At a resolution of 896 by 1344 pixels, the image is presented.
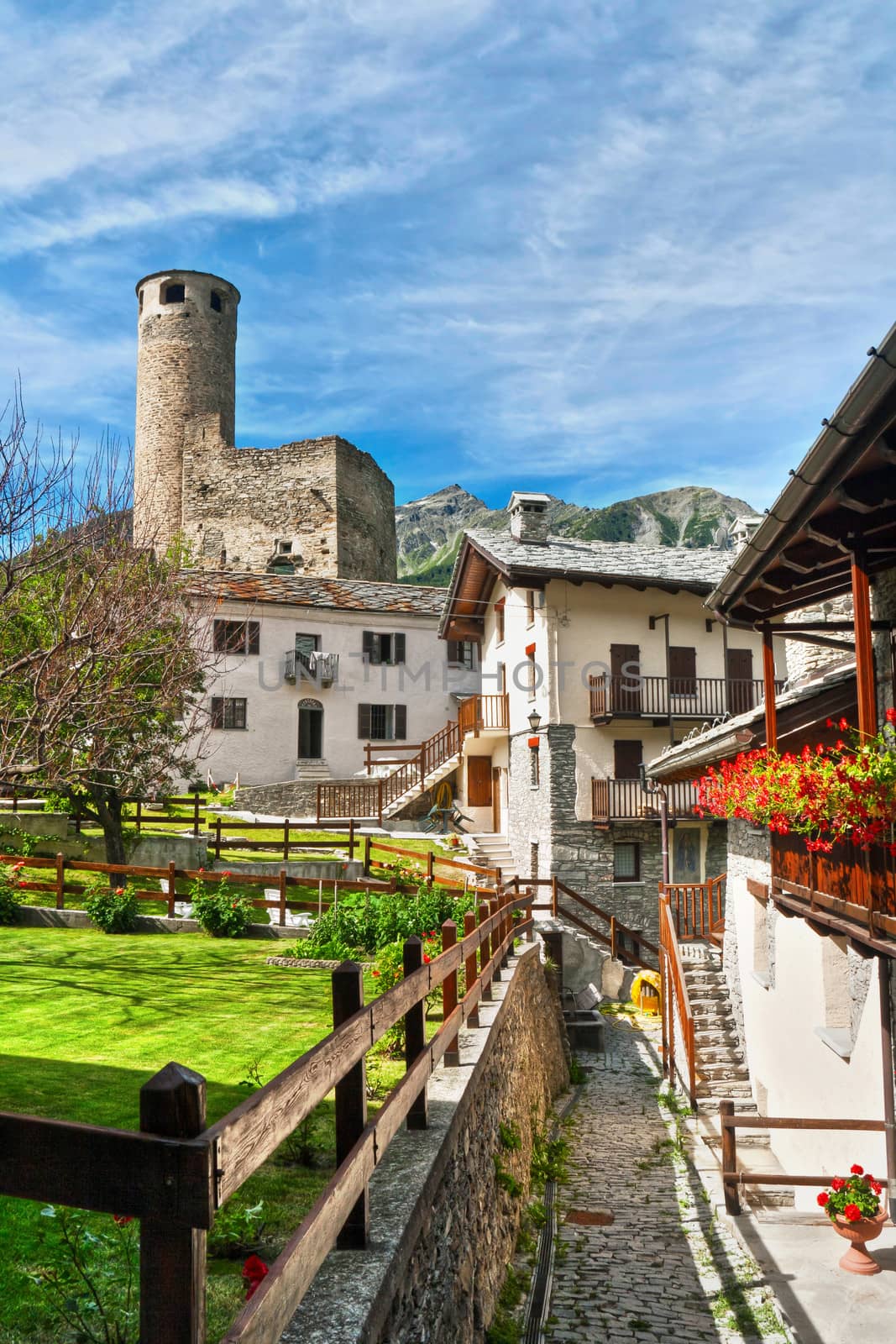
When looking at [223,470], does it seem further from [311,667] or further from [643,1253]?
[643,1253]

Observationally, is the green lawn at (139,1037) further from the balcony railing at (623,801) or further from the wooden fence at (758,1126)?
the balcony railing at (623,801)

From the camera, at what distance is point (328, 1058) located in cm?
281

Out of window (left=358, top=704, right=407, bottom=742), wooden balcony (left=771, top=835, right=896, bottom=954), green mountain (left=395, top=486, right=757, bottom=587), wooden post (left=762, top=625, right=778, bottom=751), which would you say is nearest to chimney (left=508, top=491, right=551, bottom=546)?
window (left=358, top=704, right=407, bottom=742)

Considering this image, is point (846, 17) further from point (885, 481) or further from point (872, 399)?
point (872, 399)

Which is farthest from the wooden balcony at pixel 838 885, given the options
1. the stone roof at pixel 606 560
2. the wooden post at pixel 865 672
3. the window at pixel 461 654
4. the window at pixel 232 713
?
the window at pixel 461 654

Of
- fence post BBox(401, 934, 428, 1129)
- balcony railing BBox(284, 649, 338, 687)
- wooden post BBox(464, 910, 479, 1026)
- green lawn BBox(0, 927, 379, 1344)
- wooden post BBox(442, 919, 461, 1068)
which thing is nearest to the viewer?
green lawn BBox(0, 927, 379, 1344)

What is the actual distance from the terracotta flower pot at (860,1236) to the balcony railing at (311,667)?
26.6m

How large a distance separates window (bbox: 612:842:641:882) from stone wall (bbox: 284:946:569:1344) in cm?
1477

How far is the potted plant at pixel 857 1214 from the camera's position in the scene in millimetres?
6477

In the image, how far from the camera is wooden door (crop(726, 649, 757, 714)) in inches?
973

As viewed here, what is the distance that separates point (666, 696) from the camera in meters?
24.3

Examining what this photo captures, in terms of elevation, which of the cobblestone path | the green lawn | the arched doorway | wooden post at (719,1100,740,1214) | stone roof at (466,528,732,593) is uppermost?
stone roof at (466,528,732,593)

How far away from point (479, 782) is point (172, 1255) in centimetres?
2796

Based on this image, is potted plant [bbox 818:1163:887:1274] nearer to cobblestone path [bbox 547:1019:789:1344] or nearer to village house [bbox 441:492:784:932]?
cobblestone path [bbox 547:1019:789:1344]
